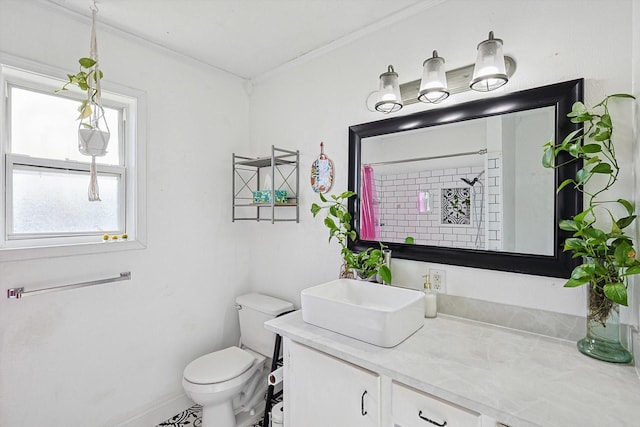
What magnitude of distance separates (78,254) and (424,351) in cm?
178

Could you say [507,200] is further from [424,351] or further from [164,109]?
[164,109]

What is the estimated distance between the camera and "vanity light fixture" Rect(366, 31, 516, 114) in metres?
1.24

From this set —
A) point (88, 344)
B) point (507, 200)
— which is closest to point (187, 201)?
point (88, 344)

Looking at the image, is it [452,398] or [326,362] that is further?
[326,362]

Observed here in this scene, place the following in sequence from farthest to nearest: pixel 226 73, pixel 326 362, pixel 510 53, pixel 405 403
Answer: pixel 226 73
pixel 510 53
pixel 326 362
pixel 405 403

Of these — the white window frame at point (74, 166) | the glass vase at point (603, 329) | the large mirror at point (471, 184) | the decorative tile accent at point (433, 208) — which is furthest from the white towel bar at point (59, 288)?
the glass vase at point (603, 329)

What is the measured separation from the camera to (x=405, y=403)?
3.31ft

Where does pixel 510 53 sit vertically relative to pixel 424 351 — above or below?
above

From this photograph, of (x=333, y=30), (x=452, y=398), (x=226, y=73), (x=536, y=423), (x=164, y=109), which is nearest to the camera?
(x=536, y=423)

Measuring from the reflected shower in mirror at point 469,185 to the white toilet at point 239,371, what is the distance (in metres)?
0.96

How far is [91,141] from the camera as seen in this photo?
1489 mm

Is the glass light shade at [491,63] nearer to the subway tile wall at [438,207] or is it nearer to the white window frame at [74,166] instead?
the subway tile wall at [438,207]

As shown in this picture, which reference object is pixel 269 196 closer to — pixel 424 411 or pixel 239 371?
pixel 239 371

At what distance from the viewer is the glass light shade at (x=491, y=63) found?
1230mm
